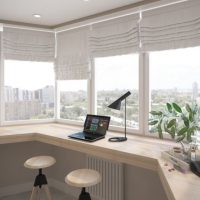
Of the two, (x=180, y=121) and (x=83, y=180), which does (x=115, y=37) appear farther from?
(x=83, y=180)

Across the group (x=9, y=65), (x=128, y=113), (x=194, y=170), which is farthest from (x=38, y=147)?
(x=194, y=170)

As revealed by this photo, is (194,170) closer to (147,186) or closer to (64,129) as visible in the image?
(147,186)

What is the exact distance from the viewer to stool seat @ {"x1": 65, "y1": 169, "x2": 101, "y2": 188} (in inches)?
83.0

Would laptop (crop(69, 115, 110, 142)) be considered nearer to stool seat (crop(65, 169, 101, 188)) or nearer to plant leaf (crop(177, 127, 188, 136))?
stool seat (crop(65, 169, 101, 188))

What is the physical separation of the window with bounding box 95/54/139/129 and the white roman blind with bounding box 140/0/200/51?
12.9 inches

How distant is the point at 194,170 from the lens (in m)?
1.59

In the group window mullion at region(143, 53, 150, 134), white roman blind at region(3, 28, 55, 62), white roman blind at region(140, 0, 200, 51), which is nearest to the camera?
white roman blind at region(140, 0, 200, 51)

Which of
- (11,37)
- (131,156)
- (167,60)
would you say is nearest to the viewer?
(131,156)

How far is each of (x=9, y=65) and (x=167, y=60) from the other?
2.23 metres

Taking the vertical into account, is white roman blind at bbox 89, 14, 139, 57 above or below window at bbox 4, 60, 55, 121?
above

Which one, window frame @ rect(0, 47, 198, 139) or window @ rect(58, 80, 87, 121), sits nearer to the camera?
window frame @ rect(0, 47, 198, 139)

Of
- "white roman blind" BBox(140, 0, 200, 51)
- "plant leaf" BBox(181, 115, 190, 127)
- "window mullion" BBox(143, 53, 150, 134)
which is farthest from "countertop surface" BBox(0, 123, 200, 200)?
"white roman blind" BBox(140, 0, 200, 51)

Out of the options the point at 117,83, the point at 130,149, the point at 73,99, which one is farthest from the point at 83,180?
the point at 73,99

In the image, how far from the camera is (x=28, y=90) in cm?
363
